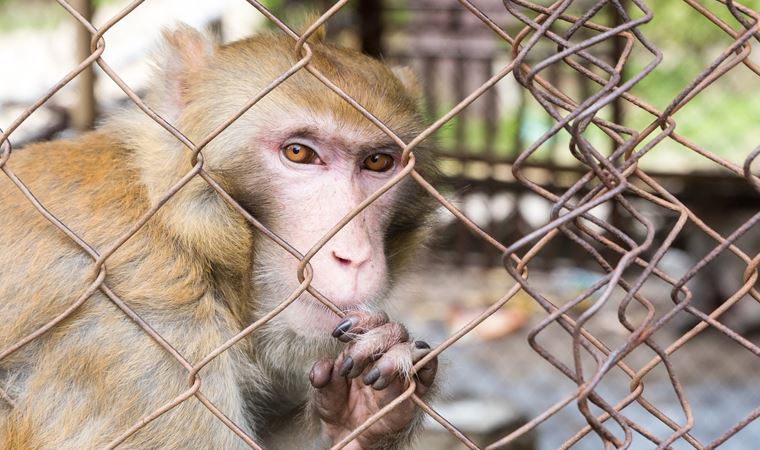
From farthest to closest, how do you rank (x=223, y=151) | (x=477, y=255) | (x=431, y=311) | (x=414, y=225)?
(x=431, y=311), (x=477, y=255), (x=414, y=225), (x=223, y=151)

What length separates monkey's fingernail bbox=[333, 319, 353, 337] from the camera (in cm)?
227

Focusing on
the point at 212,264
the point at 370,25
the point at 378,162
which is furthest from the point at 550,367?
the point at 212,264

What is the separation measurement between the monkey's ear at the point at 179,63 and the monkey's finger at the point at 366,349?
1059 millimetres

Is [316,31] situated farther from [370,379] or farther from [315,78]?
[370,379]

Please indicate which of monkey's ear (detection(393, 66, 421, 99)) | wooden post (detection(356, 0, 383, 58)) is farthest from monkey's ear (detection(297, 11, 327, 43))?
wooden post (detection(356, 0, 383, 58))

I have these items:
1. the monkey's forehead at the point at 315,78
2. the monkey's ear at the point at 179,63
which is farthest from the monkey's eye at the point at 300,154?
the monkey's ear at the point at 179,63

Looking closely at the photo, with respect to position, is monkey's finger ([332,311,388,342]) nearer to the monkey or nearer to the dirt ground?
the monkey

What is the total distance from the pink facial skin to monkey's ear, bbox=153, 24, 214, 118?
368 millimetres

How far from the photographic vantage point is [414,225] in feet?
10.6

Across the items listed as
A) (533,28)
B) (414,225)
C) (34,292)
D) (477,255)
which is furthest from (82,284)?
(477,255)

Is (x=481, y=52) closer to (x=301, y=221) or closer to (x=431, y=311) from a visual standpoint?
(x=431, y=311)

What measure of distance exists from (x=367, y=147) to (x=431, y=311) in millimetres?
6662

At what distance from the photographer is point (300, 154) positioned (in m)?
2.79

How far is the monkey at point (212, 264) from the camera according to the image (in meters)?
2.46
